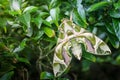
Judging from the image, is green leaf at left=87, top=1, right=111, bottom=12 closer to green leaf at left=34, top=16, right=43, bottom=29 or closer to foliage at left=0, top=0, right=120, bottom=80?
foliage at left=0, top=0, right=120, bottom=80

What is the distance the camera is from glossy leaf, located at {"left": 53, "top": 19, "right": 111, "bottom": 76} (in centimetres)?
94

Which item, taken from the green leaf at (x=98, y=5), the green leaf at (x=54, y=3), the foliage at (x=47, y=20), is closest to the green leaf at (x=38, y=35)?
the foliage at (x=47, y=20)

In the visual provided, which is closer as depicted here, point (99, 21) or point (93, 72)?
point (99, 21)

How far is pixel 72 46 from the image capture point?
3.10 ft

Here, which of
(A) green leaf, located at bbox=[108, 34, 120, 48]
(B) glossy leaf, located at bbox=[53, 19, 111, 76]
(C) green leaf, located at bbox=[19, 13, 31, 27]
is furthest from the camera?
(A) green leaf, located at bbox=[108, 34, 120, 48]

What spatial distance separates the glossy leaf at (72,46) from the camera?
0.94 m

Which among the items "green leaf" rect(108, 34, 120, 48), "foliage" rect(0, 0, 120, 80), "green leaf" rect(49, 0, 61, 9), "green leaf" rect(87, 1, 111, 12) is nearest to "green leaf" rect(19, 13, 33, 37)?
"foliage" rect(0, 0, 120, 80)

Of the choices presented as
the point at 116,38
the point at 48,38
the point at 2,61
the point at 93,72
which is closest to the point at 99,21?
the point at 116,38

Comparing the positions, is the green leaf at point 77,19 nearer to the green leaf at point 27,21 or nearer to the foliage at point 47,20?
the foliage at point 47,20

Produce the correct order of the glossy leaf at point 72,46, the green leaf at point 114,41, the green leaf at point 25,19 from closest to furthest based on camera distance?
1. the glossy leaf at point 72,46
2. the green leaf at point 25,19
3. the green leaf at point 114,41

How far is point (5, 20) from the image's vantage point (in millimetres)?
1146

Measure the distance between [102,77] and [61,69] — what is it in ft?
6.37

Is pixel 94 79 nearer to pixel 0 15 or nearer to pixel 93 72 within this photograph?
pixel 93 72

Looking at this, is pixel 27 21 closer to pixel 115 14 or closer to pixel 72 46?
pixel 72 46
